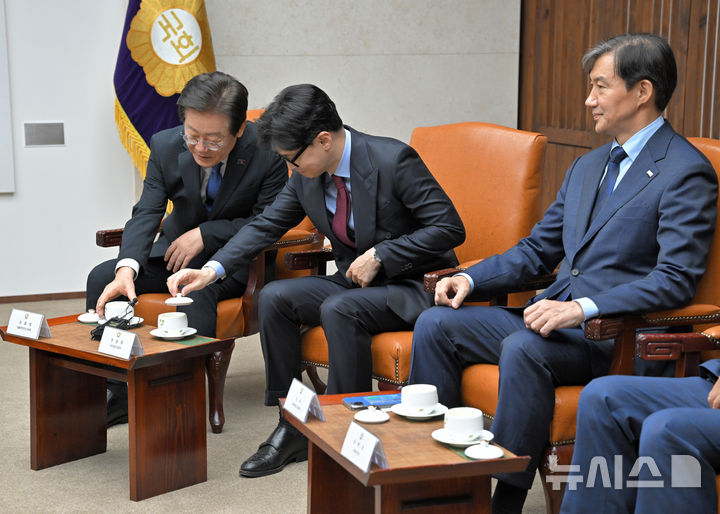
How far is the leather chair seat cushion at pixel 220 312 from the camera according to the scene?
321 centimetres

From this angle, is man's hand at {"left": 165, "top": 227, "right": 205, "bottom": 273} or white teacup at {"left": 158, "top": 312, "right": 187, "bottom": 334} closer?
white teacup at {"left": 158, "top": 312, "right": 187, "bottom": 334}

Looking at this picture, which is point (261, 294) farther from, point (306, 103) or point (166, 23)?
point (166, 23)

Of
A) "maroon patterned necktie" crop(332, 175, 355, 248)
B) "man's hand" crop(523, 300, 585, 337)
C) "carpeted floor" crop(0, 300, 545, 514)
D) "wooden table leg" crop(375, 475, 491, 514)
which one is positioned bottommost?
"carpeted floor" crop(0, 300, 545, 514)

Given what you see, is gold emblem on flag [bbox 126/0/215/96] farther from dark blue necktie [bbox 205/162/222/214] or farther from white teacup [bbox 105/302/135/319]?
white teacup [bbox 105/302/135/319]

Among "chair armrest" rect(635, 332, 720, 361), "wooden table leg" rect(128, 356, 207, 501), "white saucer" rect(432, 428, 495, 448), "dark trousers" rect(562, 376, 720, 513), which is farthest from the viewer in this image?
"wooden table leg" rect(128, 356, 207, 501)

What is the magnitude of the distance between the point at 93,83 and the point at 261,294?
2568 mm

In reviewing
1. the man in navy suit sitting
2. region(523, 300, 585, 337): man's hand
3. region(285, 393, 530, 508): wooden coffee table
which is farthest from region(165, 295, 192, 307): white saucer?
the man in navy suit sitting

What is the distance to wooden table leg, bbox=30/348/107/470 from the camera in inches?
114

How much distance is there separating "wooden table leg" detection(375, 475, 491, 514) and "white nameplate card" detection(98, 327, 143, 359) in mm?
980

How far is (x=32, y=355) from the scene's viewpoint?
287cm

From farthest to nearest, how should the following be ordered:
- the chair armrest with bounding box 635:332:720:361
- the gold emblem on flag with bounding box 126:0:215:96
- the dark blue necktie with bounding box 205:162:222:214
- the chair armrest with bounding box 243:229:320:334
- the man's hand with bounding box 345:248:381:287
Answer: the gold emblem on flag with bounding box 126:0:215:96 < the dark blue necktie with bounding box 205:162:222:214 < the chair armrest with bounding box 243:229:320:334 < the man's hand with bounding box 345:248:381:287 < the chair armrest with bounding box 635:332:720:361

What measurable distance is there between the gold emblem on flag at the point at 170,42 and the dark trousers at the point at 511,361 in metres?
2.61

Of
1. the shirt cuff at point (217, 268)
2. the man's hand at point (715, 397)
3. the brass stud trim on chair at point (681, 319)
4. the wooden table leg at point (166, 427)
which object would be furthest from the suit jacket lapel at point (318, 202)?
the man's hand at point (715, 397)

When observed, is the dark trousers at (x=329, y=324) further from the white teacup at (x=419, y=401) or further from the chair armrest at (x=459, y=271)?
the white teacup at (x=419, y=401)
